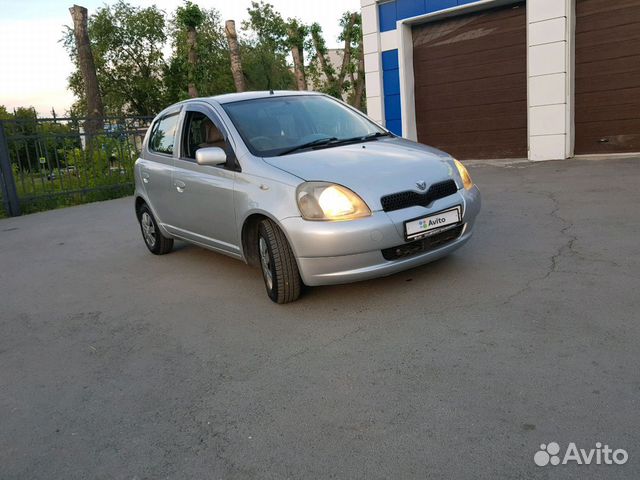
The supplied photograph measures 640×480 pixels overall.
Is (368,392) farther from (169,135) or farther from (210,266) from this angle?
(169,135)

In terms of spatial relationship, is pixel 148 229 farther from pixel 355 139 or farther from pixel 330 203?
pixel 330 203

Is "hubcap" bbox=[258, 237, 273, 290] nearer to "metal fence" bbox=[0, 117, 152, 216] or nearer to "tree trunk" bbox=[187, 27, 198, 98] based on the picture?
"metal fence" bbox=[0, 117, 152, 216]

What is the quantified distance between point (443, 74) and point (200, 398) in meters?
11.1

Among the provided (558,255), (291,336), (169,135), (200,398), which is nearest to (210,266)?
(169,135)

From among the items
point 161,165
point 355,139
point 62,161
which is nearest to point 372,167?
point 355,139

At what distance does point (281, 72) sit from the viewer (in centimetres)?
4262

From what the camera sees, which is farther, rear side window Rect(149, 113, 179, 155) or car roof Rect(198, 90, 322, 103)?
rear side window Rect(149, 113, 179, 155)

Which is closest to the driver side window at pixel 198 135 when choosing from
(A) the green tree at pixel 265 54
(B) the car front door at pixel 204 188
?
(B) the car front door at pixel 204 188

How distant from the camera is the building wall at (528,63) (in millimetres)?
10508

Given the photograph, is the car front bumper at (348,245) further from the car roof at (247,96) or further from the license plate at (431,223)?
the car roof at (247,96)

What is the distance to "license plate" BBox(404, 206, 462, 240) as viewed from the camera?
13.2ft

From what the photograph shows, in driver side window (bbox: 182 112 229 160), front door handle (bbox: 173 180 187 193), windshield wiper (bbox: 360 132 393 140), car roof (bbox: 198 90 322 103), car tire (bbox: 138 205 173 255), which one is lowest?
car tire (bbox: 138 205 173 255)

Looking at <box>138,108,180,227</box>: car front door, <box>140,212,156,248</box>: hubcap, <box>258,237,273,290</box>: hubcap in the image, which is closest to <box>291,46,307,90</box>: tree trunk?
<box>138,108,180,227</box>: car front door

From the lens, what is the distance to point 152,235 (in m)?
6.61
